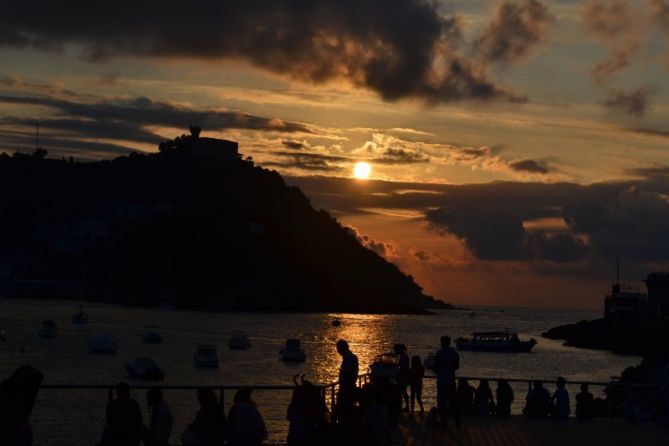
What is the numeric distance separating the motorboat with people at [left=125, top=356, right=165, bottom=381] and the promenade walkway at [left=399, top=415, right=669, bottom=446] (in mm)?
A: 62953

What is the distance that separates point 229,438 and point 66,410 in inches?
1620

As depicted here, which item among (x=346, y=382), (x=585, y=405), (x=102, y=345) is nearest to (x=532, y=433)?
(x=585, y=405)

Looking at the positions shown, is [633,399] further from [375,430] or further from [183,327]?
[183,327]

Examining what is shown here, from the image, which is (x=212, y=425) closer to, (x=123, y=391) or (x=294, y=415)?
(x=294, y=415)

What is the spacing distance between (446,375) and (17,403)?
1415 cm

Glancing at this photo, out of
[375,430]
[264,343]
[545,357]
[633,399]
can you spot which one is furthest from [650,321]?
[375,430]

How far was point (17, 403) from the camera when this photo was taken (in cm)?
1105

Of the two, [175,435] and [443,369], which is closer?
[443,369]

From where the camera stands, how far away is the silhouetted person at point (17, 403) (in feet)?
35.6

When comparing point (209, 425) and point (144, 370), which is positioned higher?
point (209, 425)

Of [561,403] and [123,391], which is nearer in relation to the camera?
[123,391]

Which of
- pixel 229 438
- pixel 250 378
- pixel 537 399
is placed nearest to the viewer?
pixel 229 438

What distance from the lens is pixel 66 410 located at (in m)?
57.6

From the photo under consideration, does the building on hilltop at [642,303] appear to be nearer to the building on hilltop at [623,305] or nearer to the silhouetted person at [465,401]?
the building on hilltop at [623,305]
